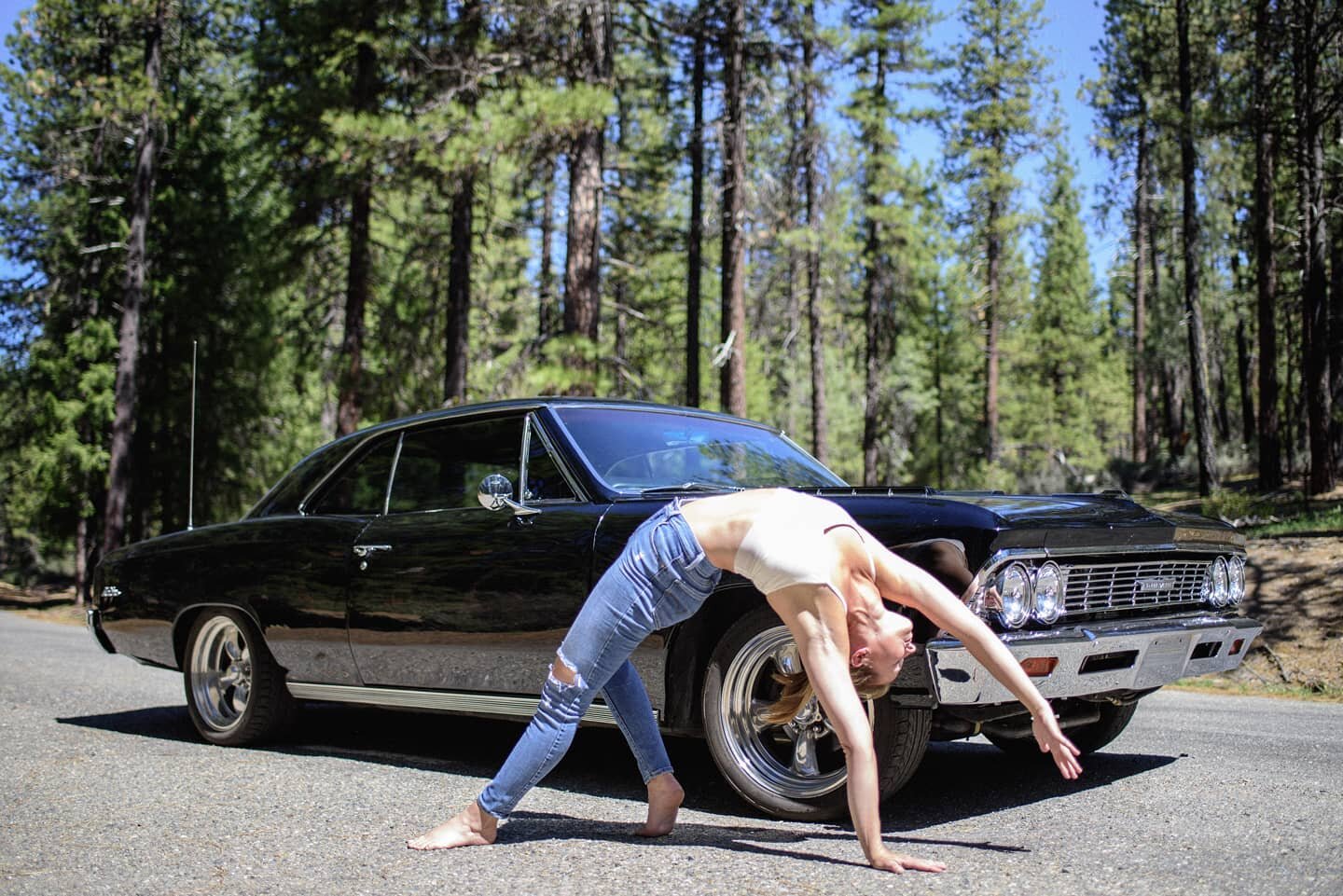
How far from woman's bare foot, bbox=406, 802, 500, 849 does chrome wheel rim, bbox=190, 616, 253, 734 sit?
275cm

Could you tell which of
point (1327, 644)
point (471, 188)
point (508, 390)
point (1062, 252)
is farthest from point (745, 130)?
point (1062, 252)

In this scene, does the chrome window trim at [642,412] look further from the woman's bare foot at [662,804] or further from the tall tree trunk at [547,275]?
the tall tree trunk at [547,275]

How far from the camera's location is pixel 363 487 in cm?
605

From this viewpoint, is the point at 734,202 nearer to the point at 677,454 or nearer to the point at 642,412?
the point at 642,412

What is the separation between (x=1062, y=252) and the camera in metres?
45.8

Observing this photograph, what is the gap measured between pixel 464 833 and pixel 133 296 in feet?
78.4

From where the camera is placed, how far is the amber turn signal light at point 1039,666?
3998mm

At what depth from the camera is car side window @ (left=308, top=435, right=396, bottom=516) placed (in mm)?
5969

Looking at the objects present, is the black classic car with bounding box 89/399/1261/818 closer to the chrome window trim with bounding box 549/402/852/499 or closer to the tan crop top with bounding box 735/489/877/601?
the chrome window trim with bounding box 549/402/852/499

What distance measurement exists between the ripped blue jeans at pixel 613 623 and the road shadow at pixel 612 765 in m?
0.49

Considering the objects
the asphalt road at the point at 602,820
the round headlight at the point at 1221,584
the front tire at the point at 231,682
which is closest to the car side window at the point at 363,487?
the front tire at the point at 231,682

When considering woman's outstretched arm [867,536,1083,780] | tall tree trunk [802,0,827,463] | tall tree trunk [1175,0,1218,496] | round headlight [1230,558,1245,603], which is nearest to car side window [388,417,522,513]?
woman's outstretched arm [867,536,1083,780]

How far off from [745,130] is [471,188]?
19.1ft

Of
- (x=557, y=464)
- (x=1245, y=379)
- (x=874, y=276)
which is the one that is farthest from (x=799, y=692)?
(x=1245, y=379)
